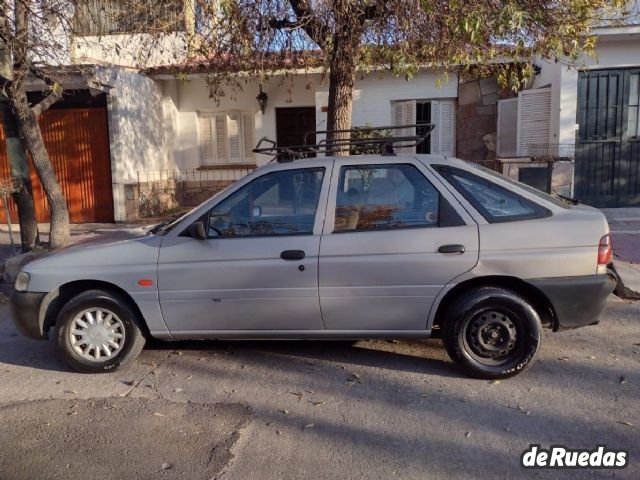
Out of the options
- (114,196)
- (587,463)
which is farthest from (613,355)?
(114,196)

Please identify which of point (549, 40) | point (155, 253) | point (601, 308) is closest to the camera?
point (601, 308)

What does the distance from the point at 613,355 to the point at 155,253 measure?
386 cm

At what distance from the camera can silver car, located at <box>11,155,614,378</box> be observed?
4.03m

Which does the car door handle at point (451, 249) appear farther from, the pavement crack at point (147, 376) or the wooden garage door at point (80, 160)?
the wooden garage door at point (80, 160)

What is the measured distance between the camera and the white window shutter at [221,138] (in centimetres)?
1402

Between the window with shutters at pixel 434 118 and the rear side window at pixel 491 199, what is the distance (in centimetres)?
873

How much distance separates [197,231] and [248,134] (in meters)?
10.2

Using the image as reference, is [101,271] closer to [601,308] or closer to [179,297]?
[179,297]

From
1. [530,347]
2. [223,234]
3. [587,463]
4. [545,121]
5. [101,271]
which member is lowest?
[587,463]

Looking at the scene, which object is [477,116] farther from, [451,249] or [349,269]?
[349,269]

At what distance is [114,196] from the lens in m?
11.7

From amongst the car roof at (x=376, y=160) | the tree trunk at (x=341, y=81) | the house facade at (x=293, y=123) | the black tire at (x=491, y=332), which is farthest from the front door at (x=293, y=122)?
the black tire at (x=491, y=332)

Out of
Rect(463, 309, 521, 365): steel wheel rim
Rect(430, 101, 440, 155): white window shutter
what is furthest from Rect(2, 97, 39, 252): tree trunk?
Rect(430, 101, 440, 155): white window shutter

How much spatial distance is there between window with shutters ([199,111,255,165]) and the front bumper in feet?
32.3
